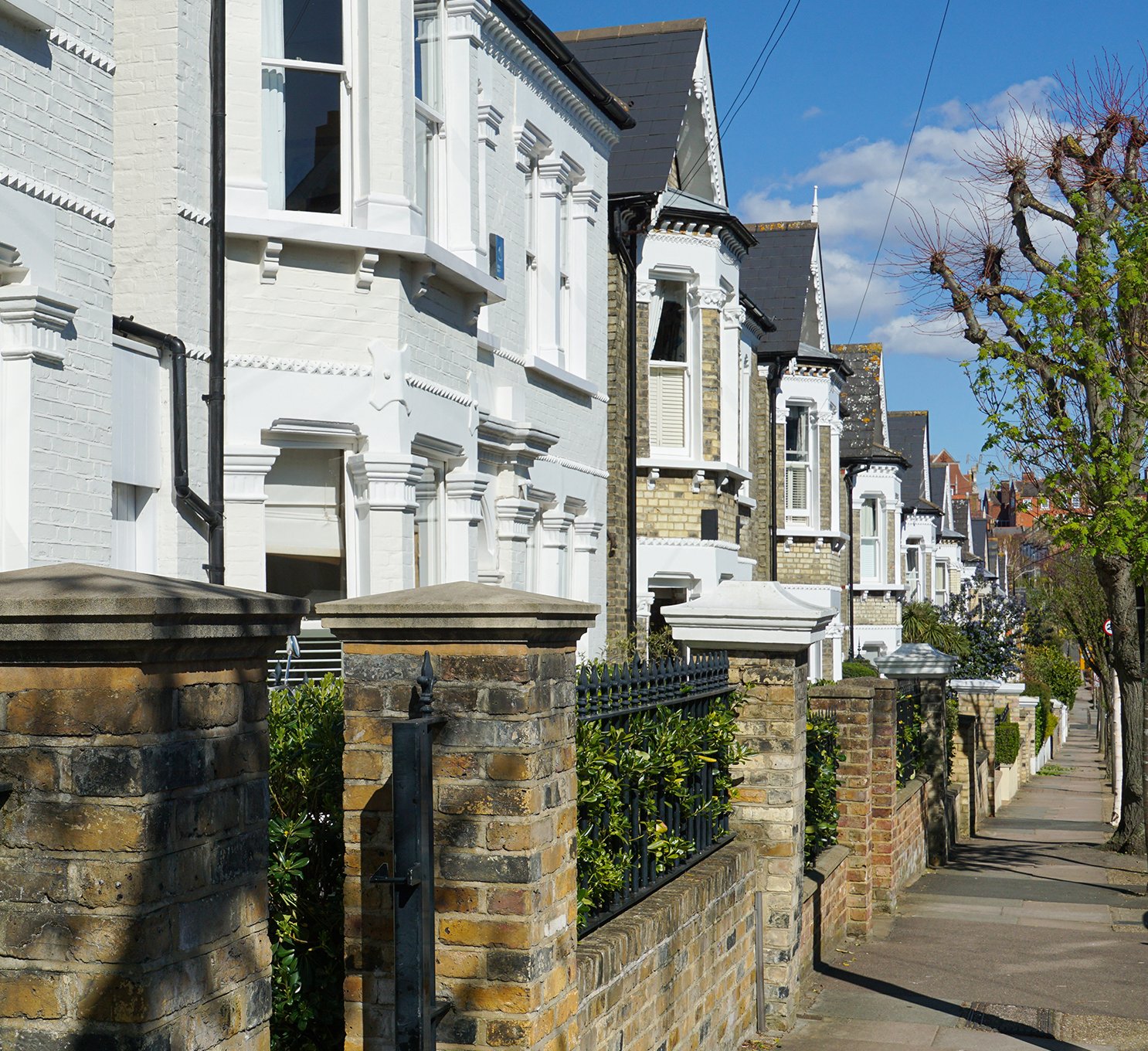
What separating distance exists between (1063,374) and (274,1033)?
11.2 metres

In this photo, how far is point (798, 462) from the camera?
28750 mm

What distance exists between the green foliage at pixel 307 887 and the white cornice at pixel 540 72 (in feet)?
29.8

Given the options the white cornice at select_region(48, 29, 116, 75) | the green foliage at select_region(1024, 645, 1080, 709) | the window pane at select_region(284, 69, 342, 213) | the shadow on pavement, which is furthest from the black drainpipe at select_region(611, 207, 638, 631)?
the green foliage at select_region(1024, 645, 1080, 709)

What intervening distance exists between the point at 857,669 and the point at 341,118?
79.2 feet

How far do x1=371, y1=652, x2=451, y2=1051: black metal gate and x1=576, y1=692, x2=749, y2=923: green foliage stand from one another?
1.61 metres

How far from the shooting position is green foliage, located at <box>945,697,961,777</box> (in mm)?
17406

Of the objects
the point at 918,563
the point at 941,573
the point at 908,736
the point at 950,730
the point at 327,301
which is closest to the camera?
the point at 327,301

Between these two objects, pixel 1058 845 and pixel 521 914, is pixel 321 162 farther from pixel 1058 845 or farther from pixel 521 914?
pixel 1058 845

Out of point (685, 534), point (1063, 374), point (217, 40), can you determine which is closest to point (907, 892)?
point (1063, 374)

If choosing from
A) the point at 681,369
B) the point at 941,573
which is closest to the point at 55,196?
the point at 681,369

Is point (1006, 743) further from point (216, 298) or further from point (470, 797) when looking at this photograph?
point (470, 797)

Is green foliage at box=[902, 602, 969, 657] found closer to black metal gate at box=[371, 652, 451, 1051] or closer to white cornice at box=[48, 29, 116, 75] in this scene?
white cornice at box=[48, 29, 116, 75]

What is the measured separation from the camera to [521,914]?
4527 millimetres

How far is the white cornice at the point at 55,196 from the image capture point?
732cm
